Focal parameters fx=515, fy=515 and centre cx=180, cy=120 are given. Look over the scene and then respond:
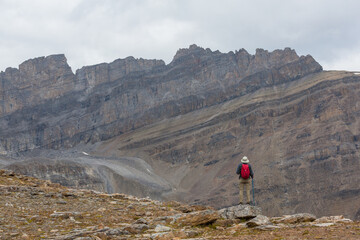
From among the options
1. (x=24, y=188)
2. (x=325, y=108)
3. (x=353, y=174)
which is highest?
(x=325, y=108)

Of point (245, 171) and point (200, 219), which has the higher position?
point (245, 171)

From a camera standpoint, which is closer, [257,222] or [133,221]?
[257,222]

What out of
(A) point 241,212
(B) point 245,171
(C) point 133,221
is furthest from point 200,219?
(B) point 245,171

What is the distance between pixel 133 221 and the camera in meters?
21.1

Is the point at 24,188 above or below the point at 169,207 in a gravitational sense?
above

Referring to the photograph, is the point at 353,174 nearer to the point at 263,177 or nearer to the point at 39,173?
the point at 263,177

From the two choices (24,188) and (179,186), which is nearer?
(24,188)

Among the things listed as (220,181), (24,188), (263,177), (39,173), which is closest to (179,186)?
(220,181)

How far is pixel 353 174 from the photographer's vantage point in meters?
166

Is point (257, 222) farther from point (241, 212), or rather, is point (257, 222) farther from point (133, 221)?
point (133, 221)

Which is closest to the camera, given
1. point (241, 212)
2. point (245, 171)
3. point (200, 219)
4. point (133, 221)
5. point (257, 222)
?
point (257, 222)

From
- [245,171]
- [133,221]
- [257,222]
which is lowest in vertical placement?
[257,222]

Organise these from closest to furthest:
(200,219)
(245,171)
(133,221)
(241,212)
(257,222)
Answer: (257,222)
(200,219)
(241,212)
(133,221)
(245,171)

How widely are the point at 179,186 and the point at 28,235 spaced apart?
567ft
